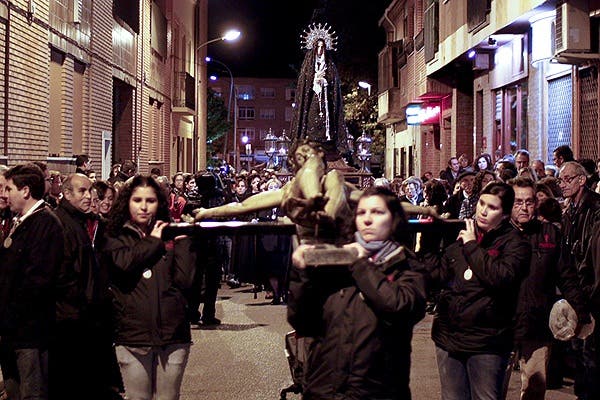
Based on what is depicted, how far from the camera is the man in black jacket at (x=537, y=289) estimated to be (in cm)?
684

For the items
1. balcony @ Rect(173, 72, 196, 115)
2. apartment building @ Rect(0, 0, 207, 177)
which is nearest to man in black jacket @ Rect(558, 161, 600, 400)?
apartment building @ Rect(0, 0, 207, 177)

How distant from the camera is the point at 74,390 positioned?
7.95m

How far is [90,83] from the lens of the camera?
2150cm

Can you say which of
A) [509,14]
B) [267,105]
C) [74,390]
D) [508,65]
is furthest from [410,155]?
[267,105]

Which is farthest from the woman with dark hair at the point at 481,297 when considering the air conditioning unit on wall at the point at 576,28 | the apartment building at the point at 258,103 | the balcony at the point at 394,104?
the apartment building at the point at 258,103

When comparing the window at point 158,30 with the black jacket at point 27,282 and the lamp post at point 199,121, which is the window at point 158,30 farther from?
the black jacket at point 27,282

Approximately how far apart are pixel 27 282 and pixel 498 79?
67.9ft

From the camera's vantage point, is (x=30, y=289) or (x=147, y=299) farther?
(x=30, y=289)

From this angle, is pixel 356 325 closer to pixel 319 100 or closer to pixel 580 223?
pixel 580 223

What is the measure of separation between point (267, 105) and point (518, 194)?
115 meters

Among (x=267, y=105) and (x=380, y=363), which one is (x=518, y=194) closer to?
(x=380, y=363)

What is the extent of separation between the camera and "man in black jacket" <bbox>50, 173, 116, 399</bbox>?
6.76m

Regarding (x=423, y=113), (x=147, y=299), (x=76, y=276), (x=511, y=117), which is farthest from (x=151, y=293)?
(x=423, y=113)

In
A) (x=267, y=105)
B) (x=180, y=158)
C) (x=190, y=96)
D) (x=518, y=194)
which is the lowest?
(x=518, y=194)
